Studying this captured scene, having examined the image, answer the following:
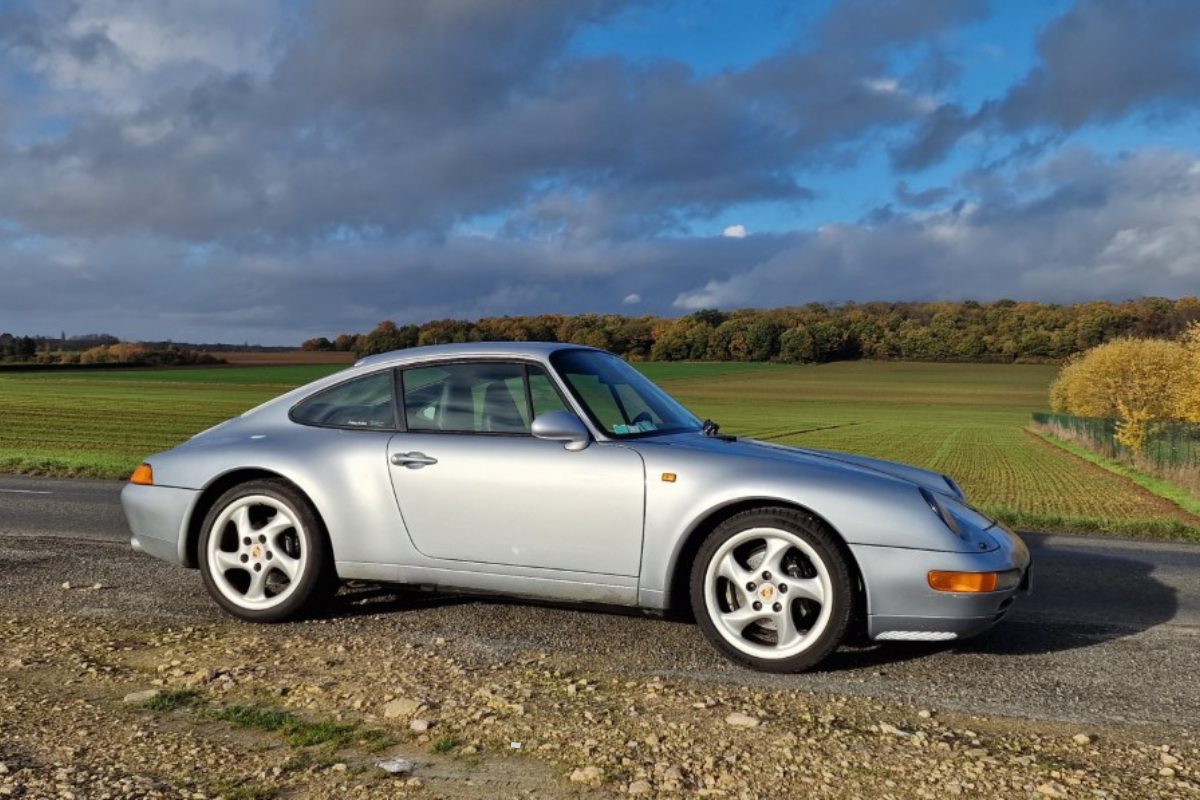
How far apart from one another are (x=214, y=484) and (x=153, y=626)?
32.4 inches

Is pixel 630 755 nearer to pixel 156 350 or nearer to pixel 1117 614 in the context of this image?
pixel 1117 614

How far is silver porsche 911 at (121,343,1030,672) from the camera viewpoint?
14.5 feet

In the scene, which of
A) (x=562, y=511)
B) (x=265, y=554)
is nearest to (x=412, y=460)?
(x=562, y=511)

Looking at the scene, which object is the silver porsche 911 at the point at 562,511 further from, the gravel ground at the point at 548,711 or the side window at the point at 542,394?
the gravel ground at the point at 548,711

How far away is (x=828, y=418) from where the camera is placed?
7412 centimetres

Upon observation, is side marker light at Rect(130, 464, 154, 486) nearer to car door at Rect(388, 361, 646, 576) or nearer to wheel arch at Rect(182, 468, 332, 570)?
wheel arch at Rect(182, 468, 332, 570)

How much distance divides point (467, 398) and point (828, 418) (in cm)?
7106

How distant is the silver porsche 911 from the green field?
655cm

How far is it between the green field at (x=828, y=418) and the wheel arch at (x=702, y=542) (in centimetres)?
663

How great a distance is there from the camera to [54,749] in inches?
129

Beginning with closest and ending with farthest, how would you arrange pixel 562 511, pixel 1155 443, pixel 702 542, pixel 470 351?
pixel 702 542 → pixel 562 511 → pixel 470 351 → pixel 1155 443

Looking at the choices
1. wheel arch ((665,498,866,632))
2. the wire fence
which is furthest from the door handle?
the wire fence

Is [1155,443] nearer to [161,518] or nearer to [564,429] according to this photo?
[564,429]

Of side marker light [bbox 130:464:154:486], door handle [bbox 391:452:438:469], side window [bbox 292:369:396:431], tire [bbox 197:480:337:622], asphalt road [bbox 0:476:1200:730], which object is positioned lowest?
asphalt road [bbox 0:476:1200:730]
